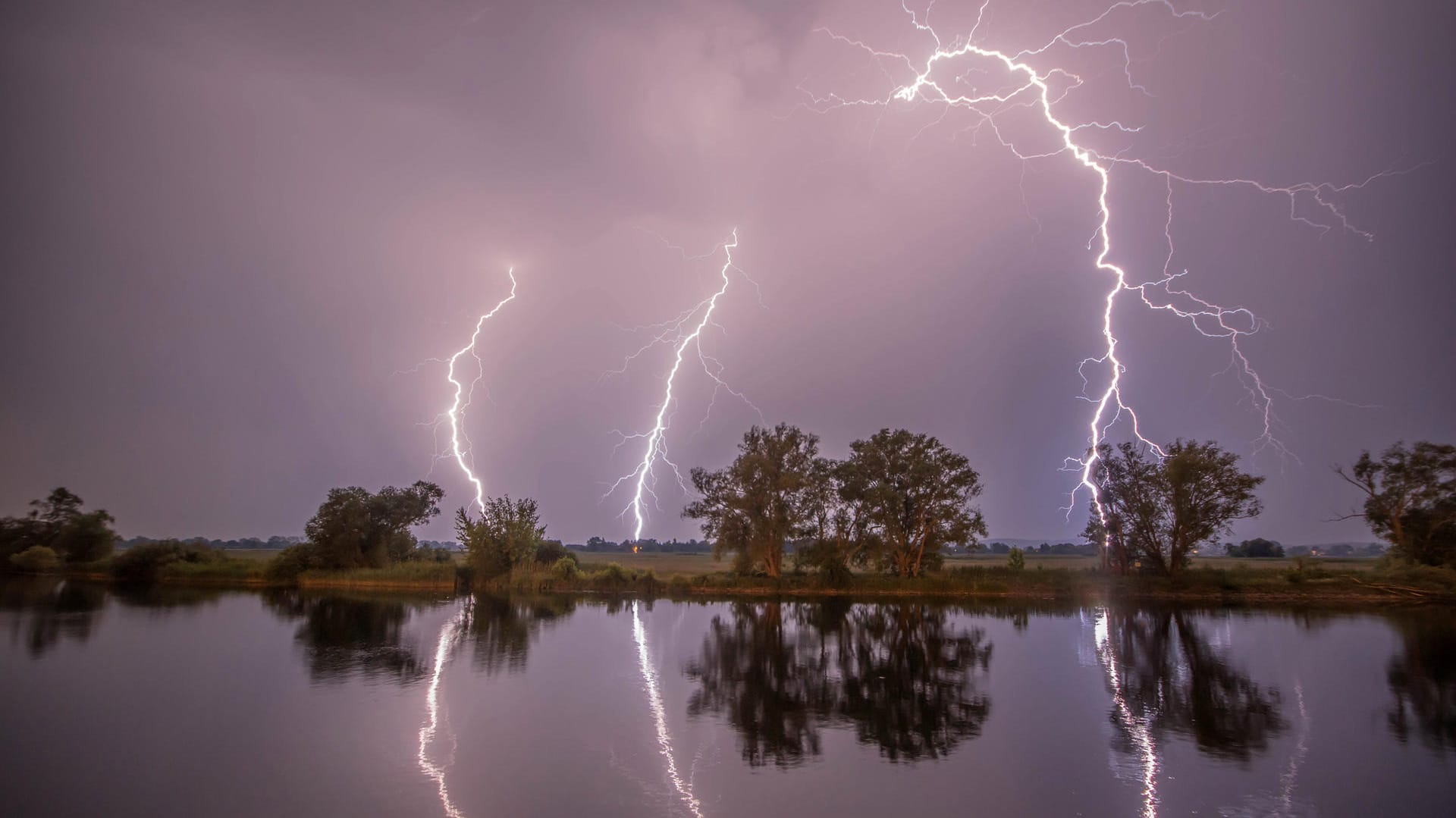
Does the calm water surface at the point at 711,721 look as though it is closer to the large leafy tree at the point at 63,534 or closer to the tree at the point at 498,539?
the tree at the point at 498,539

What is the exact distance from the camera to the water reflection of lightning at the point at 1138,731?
7.75 meters

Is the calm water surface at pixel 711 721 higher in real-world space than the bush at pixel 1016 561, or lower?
lower

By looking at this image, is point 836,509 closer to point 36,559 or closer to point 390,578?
point 390,578

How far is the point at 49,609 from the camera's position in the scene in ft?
74.7

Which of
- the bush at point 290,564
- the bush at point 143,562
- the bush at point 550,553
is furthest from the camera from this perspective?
the bush at point 550,553

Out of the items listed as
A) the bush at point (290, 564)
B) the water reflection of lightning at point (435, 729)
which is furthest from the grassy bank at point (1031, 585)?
the water reflection of lightning at point (435, 729)

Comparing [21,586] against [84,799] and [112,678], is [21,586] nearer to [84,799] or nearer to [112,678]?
[112,678]

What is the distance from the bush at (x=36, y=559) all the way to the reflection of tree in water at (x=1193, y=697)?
52.2 metres

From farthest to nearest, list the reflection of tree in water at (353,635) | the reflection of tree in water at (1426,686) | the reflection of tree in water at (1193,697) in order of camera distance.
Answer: the reflection of tree in water at (353,635) < the reflection of tree in water at (1426,686) < the reflection of tree in water at (1193,697)

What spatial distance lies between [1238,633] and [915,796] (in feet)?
64.5

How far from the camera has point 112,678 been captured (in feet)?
42.5

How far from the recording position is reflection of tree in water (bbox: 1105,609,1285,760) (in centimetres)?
1006

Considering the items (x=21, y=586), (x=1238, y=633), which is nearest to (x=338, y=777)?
(x=1238, y=633)

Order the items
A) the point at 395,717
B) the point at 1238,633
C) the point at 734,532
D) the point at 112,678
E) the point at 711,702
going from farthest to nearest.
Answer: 1. the point at 734,532
2. the point at 1238,633
3. the point at 112,678
4. the point at 711,702
5. the point at 395,717
